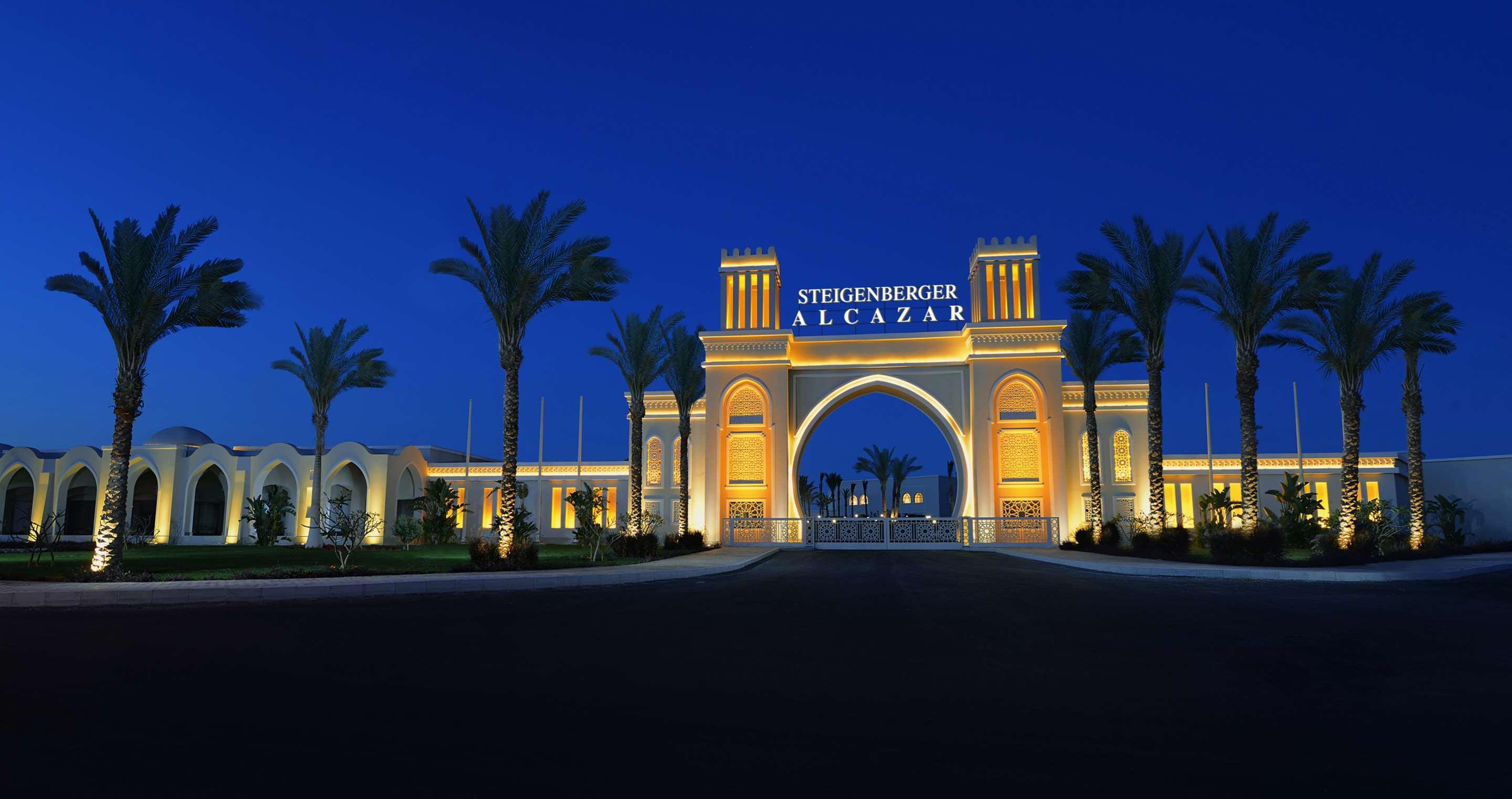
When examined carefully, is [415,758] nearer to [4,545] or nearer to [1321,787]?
[1321,787]

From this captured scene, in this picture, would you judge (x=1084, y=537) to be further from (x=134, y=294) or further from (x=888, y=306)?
(x=134, y=294)

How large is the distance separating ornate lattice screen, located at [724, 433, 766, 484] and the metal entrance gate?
66.1 inches

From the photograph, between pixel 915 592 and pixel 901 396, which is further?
pixel 901 396

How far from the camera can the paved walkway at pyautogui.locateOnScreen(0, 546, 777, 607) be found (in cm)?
1166

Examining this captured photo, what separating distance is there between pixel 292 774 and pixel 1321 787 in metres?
4.41

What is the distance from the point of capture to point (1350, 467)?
22516 mm

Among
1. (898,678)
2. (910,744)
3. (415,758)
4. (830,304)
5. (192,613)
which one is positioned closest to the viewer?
(415,758)

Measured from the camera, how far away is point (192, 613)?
10.3 meters

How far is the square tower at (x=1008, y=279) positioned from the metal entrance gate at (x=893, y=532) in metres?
7.06

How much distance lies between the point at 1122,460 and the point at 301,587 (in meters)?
28.4

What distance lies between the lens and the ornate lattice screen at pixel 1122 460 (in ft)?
107

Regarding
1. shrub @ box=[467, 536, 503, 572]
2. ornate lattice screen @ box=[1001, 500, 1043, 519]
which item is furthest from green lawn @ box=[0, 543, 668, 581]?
ornate lattice screen @ box=[1001, 500, 1043, 519]

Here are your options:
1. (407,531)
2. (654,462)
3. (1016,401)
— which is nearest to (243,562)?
(407,531)

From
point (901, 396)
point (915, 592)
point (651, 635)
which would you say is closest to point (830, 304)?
point (901, 396)
